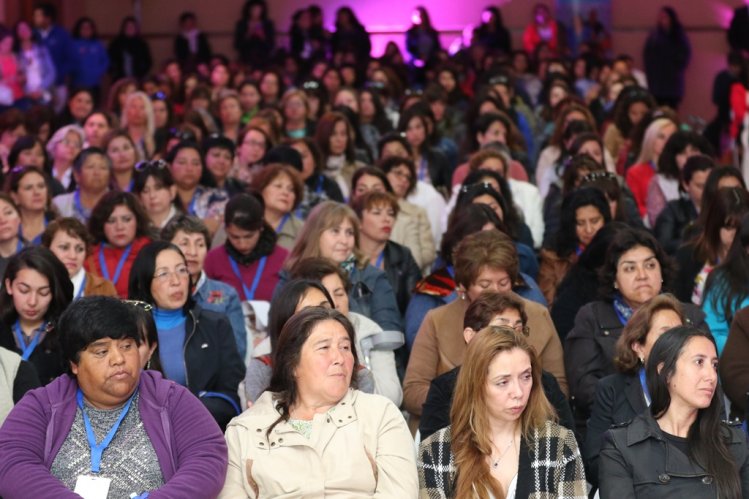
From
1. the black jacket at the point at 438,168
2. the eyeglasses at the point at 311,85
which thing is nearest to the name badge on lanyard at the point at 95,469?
the black jacket at the point at 438,168

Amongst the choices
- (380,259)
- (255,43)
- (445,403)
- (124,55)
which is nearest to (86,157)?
(380,259)

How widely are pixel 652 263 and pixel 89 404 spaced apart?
2.63m

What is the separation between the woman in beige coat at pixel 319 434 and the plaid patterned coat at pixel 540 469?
12cm

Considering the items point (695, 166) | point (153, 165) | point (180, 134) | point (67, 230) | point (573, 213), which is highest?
point (180, 134)

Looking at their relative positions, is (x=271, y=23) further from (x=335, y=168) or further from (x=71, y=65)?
(x=335, y=168)

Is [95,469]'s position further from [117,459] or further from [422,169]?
[422,169]

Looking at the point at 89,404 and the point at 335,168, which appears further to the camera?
the point at 335,168

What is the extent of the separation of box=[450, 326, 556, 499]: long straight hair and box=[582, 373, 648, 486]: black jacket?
0.51 meters

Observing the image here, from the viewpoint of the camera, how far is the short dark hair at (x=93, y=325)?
16.4ft

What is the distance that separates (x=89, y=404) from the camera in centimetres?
→ 506

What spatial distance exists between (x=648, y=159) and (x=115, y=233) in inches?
164

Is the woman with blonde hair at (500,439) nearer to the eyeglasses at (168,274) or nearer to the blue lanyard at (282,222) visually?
the eyeglasses at (168,274)

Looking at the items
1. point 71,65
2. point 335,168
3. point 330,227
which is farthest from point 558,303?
point 71,65

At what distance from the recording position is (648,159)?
33.4 ft
